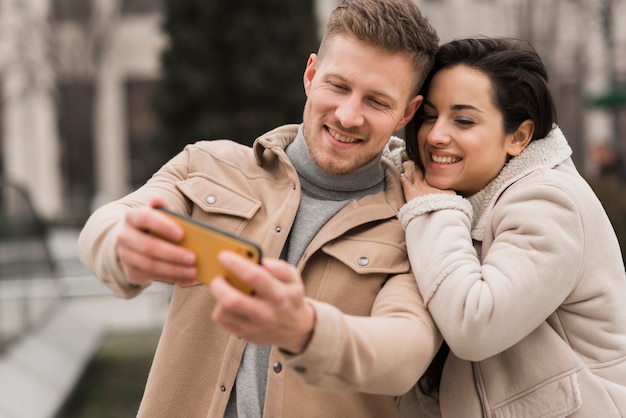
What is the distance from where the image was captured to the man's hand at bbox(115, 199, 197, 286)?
1.74 metres

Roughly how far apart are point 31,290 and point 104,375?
3.77ft

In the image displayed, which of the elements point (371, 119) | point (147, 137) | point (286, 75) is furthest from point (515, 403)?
point (147, 137)

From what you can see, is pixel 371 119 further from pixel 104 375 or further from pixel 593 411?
pixel 104 375

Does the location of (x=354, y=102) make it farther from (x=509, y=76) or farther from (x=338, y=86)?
(x=509, y=76)

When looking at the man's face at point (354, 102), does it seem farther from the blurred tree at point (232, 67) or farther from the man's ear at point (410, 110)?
the blurred tree at point (232, 67)

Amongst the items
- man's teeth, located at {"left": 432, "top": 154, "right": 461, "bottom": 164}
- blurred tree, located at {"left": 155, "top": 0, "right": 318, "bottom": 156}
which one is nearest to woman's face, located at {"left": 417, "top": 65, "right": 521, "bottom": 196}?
man's teeth, located at {"left": 432, "top": 154, "right": 461, "bottom": 164}

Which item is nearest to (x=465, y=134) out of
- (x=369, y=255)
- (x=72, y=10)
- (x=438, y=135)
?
(x=438, y=135)

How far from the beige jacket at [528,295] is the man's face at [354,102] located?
9.1 inches

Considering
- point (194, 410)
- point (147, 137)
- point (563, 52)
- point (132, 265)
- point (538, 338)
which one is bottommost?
point (147, 137)

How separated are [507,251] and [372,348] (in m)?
0.54

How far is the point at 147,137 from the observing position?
2756cm

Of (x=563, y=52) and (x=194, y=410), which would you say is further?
(x=563, y=52)

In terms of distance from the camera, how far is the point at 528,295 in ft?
7.08

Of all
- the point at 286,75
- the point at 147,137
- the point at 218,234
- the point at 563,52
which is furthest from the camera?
the point at 147,137
